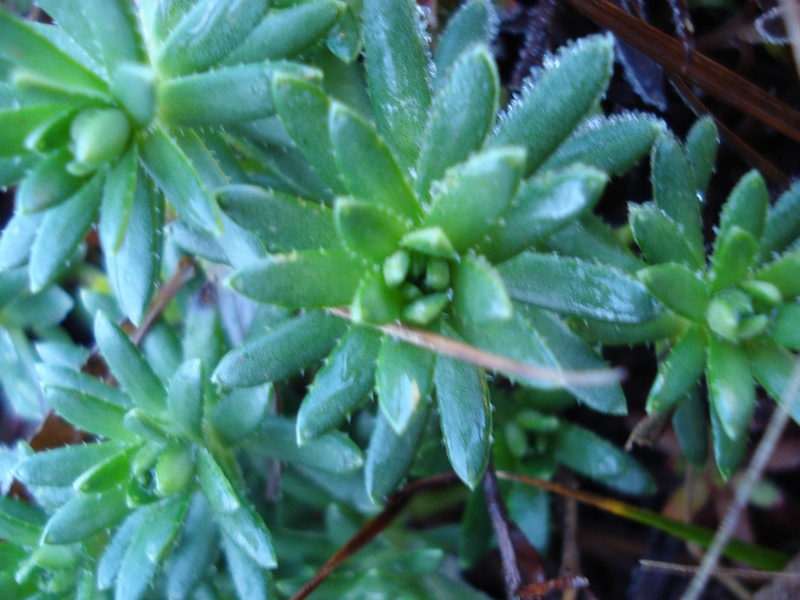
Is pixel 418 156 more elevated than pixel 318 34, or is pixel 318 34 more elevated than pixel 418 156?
pixel 318 34

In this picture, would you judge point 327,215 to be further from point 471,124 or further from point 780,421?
point 780,421

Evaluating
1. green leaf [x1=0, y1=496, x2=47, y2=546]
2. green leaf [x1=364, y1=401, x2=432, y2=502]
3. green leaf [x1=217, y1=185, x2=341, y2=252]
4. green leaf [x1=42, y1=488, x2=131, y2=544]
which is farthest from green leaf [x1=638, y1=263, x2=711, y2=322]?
green leaf [x1=0, y1=496, x2=47, y2=546]

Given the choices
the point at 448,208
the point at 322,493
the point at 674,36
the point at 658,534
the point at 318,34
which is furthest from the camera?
the point at 658,534

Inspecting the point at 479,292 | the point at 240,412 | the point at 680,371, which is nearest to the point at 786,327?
the point at 680,371

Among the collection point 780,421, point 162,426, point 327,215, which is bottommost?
point 162,426

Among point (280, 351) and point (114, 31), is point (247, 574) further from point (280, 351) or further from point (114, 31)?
point (114, 31)

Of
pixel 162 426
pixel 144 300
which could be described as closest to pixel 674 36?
pixel 144 300

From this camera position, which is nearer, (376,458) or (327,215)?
(327,215)
